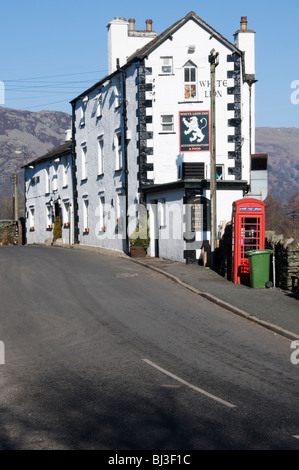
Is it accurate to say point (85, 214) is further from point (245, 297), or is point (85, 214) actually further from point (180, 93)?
point (245, 297)

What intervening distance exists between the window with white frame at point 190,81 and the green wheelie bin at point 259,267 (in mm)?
12583

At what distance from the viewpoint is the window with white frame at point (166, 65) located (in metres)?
30.2

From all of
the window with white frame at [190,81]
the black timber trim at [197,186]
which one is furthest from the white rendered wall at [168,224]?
the window with white frame at [190,81]

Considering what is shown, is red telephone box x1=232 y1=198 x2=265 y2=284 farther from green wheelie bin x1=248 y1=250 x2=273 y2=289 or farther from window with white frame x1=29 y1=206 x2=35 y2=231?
window with white frame x1=29 y1=206 x2=35 y2=231

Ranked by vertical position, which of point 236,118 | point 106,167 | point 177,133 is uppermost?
point 236,118

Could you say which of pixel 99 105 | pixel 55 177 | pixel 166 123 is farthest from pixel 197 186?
pixel 55 177

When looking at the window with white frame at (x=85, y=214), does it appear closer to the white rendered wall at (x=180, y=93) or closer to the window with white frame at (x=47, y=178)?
the window with white frame at (x=47, y=178)

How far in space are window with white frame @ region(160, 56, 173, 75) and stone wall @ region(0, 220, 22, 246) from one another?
2707 centimetres

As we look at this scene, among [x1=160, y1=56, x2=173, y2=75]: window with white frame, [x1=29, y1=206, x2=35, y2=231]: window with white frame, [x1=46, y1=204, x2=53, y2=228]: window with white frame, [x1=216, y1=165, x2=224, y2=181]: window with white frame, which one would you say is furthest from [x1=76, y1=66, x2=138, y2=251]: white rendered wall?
[x1=29, y1=206, x2=35, y2=231]: window with white frame

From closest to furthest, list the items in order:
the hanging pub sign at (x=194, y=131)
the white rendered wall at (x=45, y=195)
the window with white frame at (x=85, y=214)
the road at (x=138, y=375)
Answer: the road at (x=138, y=375) < the hanging pub sign at (x=194, y=131) < the window with white frame at (x=85, y=214) < the white rendered wall at (x=45, y=195)

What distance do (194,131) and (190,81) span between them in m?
2.50

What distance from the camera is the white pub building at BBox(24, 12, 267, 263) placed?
27141 millimetres

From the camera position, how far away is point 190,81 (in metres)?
30.1

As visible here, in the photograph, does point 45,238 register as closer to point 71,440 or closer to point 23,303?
point 23,303
